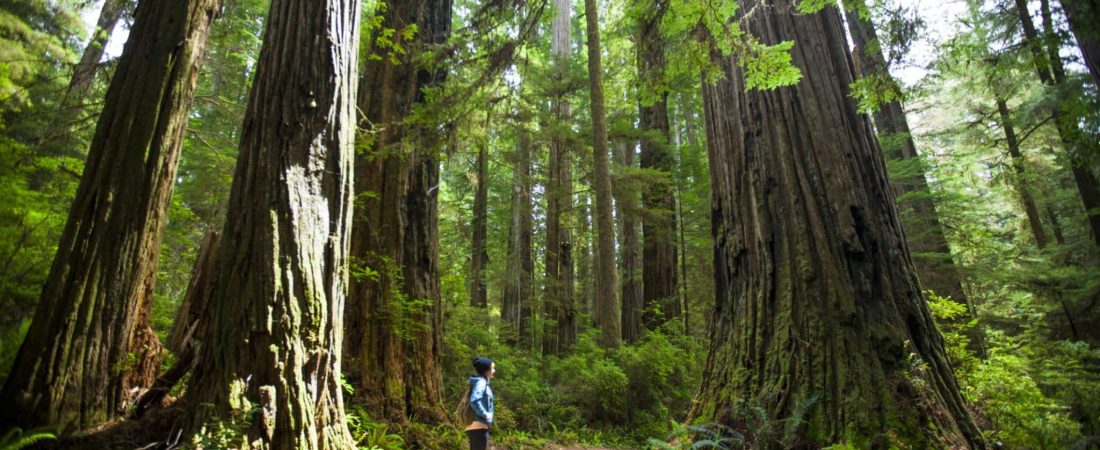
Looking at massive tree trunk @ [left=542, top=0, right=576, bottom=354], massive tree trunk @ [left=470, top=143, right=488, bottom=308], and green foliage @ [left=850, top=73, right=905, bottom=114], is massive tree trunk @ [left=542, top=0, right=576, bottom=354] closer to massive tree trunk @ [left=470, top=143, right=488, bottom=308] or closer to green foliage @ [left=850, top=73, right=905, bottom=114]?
massive tree trunk @ [left=470, top=143, right=488, bottom=308]

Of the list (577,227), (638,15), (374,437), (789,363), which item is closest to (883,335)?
(789,363)

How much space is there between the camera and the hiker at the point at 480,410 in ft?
15.4

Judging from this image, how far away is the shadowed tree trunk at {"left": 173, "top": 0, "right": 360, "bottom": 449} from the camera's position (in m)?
2.81

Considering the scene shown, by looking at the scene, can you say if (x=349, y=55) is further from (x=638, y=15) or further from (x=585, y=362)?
(x=585, y=362)

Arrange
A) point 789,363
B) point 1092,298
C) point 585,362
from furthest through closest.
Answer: point 1092,298 < point 585,362 < point 789,363

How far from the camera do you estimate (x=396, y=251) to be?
Result: 558cm

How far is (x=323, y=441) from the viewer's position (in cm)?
292

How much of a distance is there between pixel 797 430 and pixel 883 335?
99 cm

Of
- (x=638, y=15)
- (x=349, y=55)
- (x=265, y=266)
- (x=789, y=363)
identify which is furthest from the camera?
(x=638, y=15)

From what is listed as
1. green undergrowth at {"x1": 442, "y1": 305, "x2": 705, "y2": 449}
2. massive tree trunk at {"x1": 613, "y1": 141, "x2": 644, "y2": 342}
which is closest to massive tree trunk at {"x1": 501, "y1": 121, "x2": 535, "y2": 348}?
massive tree trunk at {"x1": 613, "y1": 141, "x2": 644, "y2": 342}

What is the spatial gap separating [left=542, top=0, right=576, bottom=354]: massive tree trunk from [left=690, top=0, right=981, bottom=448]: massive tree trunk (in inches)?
274

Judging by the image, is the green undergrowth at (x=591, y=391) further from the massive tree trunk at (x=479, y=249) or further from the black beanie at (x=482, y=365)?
the massive tree trunk at (x=479, y=249)

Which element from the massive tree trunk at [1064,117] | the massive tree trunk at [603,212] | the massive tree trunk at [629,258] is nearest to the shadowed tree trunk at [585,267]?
the massive tree trunk at [629,258]

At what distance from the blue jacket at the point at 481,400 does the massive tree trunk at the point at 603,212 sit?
433 centimetres
